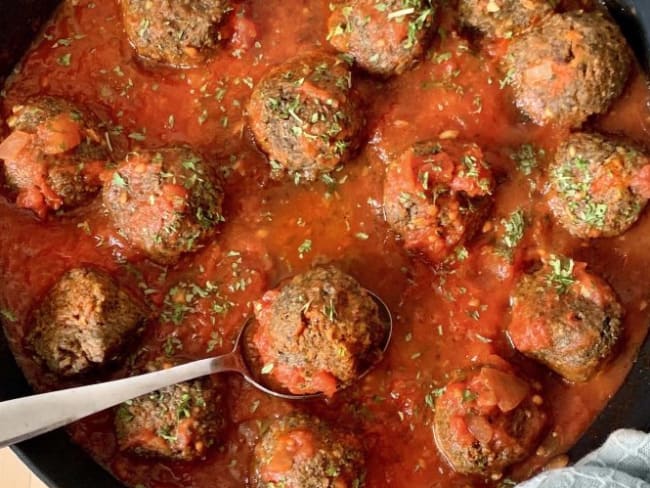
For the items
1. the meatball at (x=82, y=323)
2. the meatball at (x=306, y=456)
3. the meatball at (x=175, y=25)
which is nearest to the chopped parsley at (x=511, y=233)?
the meatball at (x=306, y=456)

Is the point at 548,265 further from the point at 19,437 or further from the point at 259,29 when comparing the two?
the point at 19,437

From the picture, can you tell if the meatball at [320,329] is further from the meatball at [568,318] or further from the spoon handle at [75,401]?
the meatball at [568,318]

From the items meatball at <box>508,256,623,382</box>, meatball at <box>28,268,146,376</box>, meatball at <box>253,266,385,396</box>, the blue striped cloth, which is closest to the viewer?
the blue striped cloth

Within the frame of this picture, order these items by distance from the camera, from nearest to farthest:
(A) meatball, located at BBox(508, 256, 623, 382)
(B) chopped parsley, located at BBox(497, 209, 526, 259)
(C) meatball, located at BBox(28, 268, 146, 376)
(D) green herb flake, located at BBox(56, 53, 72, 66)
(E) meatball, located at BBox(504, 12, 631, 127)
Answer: (C) meatball, located at BBox(28, 268, 146, 376), (A) meatball, located at BBox(508, 256, 623, 382), (E) meatball, located at BBox(504, 12, 631, 127), (B) chopped parsley, located at BBox(497, 209, 526, 259), (D) green herb flake, located at BBox(56, 53, 72, 66)

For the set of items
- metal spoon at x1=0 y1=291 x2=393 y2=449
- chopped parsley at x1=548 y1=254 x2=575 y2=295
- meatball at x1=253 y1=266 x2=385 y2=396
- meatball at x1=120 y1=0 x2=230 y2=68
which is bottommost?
metal spoon at x1=0 y1=291 x2=393 y2=449

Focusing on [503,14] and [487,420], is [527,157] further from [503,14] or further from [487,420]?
[487,420]

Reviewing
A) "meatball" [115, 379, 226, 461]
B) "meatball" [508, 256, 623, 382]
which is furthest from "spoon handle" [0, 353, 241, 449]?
"meatball" [508, 256, 623, 382]

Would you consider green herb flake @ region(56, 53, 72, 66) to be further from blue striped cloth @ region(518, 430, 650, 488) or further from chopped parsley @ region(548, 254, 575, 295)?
blue striped cloth @ region(518, 430, 650, 488)

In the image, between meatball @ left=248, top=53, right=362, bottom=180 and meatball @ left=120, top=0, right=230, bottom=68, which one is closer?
meatball @ left=248, top=53, right=362, bottom=180
